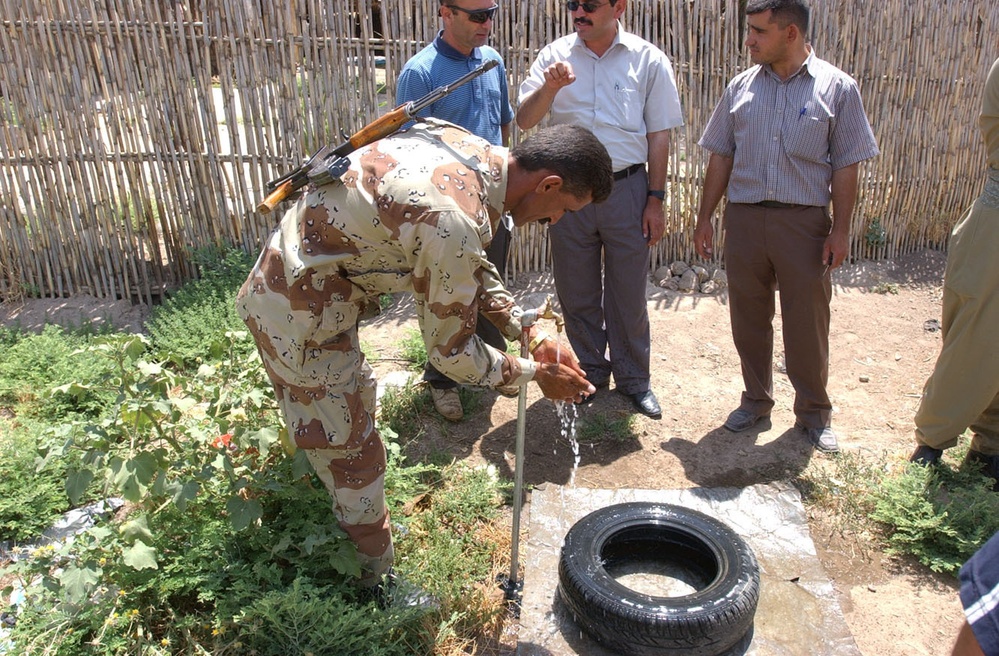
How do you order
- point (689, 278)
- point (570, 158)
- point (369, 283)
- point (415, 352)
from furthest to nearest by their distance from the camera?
point (689, 278), point (415, 352), point (369, 283), point (570, 158)

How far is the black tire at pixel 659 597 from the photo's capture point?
9.02 feet

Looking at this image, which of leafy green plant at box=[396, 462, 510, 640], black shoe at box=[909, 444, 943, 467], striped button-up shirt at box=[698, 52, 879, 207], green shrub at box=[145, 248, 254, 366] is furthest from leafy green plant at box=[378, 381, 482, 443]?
black shoe at box=[909, 444, 943, 467]

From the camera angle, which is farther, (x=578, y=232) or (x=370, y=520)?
(x=578, y=232)

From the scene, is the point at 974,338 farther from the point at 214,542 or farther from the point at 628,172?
the point at 214,542

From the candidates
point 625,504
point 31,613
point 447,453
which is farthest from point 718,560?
point 31,613

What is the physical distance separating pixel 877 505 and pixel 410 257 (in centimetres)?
267

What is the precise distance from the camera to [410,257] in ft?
7.91

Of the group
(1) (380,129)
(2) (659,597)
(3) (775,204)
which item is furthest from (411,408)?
(3) (775,204)

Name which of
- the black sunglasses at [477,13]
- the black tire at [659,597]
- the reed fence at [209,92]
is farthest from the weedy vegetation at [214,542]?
the reed fence at [209,92]

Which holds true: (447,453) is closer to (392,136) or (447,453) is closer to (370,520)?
(370,520)

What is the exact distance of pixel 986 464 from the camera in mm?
3928

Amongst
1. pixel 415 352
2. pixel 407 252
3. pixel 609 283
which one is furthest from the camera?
pixel 415 352

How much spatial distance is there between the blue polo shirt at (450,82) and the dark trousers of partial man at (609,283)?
760mm

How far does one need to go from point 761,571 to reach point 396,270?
2087mm
